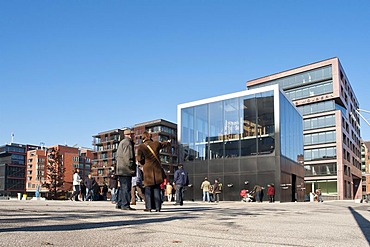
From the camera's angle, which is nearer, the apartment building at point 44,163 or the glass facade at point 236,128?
the glass facade at point 236,128

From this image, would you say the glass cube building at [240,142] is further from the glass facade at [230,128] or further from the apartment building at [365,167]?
the apartment building at [365,167]

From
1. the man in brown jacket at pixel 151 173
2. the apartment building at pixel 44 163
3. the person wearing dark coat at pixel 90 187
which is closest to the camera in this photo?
the man in brown jacket at pixel 151 173

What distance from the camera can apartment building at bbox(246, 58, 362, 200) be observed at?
78.0 metres

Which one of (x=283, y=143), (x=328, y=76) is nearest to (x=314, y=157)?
(x=328, y=76)

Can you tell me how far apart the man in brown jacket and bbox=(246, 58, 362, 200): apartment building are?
2813 inches

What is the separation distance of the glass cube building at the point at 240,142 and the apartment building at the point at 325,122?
40134 mm

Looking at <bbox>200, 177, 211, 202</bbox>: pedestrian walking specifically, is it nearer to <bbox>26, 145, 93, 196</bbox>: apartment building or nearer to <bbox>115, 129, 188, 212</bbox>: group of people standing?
<bbox>115, 129, 188, 212</bbox>: group of people standing

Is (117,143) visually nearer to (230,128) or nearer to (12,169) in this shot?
(12,169)

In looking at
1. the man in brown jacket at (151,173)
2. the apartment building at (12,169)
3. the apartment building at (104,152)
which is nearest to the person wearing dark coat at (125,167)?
the man in brown jacket at (151,173)

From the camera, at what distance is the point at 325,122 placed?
8044 centimetres

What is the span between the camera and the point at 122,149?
10.7 meters

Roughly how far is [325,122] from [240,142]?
49.0 meters

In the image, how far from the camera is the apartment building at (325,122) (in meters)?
78.0

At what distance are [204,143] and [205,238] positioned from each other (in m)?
33.7
